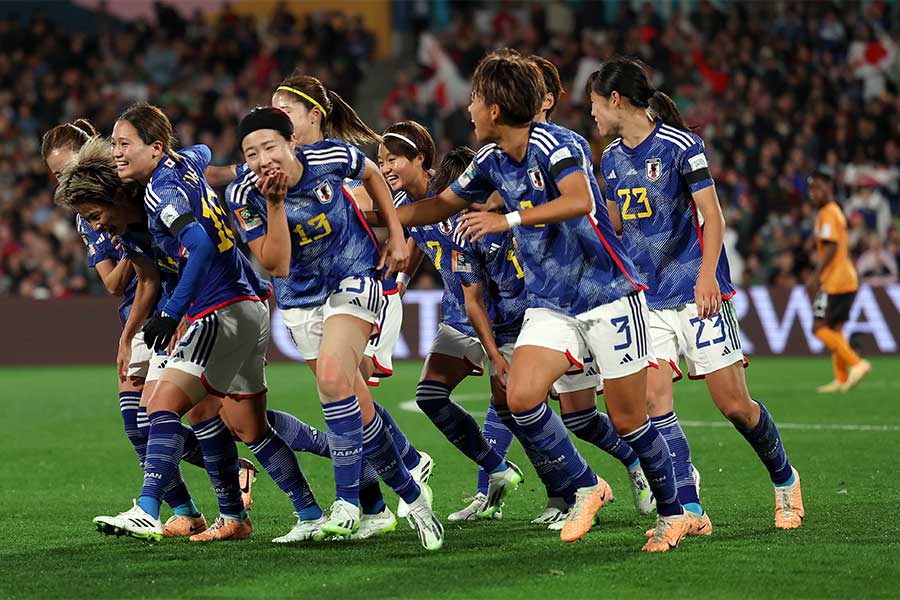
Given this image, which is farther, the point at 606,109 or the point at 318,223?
the point at 606,109

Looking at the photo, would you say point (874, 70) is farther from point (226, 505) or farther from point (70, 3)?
point (226, 505)

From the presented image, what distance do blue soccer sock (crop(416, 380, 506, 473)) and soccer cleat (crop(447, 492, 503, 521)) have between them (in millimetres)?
165

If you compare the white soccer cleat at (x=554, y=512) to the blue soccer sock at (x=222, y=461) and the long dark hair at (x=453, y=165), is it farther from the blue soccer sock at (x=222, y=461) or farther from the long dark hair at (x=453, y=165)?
the long dark hair at (x=453, y=165)

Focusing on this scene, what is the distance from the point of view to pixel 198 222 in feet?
19.6

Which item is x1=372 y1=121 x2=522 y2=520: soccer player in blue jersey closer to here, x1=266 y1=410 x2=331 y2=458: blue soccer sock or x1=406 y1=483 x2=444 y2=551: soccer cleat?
x1=266 y1=410 x2=331 y2=458: blue soccer sock

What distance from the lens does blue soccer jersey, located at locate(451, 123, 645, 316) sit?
5.75 meters

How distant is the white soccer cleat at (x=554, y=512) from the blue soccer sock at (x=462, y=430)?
0.47 m

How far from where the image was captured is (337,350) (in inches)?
233

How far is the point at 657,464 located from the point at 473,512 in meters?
1.61

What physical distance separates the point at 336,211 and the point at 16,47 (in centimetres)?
2079

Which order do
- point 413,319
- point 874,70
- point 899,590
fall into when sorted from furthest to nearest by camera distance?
point 874,70 → point 413,319 → point 899,590

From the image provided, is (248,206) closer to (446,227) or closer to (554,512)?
(446,227)

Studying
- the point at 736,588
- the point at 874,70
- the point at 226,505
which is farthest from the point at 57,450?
the point at 874,70

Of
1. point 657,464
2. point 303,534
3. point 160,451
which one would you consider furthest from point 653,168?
point 160,451
